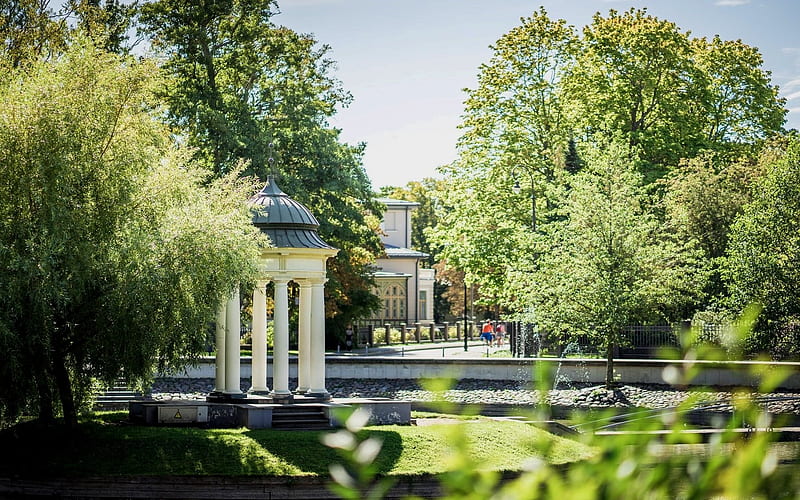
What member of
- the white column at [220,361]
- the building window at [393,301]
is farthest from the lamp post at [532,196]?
the building window at [393,301]

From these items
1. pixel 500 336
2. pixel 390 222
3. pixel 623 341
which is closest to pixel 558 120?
pixel 623 341

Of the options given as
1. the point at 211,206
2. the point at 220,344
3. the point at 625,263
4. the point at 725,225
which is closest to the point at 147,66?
the point at 211,206

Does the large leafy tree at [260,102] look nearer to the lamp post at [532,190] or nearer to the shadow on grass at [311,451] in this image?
the lamp post at [532,190]

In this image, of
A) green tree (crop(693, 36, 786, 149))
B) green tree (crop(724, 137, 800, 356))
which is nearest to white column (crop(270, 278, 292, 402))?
green tree (crop(724, 137, 800, 356))

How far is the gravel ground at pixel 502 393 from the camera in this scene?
35969 mm

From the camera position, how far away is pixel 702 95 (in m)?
50.8

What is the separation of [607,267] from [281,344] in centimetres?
1443

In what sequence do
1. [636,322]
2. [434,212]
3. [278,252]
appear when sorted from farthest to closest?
1. [434,212]
2. [636,322]
3. [278,252]

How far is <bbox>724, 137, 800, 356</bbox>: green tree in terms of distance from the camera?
116ft

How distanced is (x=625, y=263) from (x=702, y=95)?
1571 centimetres

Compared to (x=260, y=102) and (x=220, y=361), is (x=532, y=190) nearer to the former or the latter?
(x=260, y=102)

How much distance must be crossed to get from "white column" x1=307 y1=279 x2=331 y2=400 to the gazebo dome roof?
117 cm

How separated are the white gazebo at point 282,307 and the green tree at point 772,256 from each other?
14404 millimetres

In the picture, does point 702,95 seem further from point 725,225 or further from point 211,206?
point 211,206
